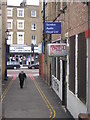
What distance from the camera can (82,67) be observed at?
10445mm

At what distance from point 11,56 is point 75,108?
137 feet

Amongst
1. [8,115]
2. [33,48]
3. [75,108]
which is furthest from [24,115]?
[33,48]

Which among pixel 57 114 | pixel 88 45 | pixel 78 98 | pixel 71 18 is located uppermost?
pixel 71 18

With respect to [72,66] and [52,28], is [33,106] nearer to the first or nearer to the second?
[72,66]

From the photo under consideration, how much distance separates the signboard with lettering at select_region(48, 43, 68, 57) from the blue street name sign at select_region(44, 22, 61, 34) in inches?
73.8

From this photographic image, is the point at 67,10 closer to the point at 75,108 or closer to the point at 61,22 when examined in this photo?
the point at 61,22

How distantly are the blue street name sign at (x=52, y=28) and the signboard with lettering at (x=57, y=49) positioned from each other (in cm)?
187

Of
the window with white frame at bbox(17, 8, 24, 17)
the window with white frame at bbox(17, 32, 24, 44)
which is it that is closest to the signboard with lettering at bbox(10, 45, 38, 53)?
the window with white frame at bbox(17, 32, 24, 44)

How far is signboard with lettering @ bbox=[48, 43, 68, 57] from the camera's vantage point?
12832 millimetres

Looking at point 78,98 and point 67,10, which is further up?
point 67,10

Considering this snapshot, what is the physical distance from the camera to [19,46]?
50.8 meters

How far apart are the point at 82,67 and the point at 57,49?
2917 mm

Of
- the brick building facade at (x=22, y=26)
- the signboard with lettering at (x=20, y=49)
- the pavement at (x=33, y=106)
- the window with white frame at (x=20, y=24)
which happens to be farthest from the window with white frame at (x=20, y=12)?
the pavement at (x=33, y=106)

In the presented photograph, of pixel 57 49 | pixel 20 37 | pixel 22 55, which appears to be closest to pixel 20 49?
pixel 22 55
